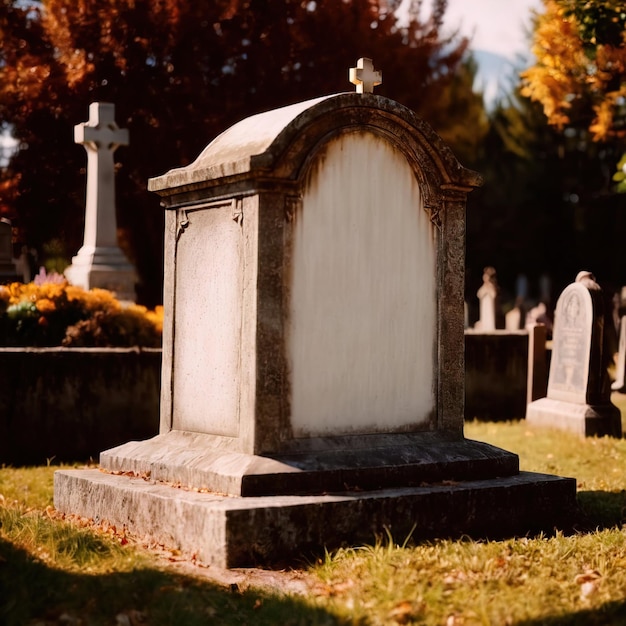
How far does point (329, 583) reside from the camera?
496 centimetres

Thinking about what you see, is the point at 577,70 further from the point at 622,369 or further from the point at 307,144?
the point at 307,144

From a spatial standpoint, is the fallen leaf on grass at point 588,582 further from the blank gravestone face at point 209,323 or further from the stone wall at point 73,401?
the stone wall at point 73,401

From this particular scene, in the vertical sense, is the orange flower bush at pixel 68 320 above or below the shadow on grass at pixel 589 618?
above

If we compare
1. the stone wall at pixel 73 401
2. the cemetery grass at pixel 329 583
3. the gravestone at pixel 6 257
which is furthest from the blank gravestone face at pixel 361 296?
the gravestone at pixel 6 257

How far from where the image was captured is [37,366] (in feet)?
30.3

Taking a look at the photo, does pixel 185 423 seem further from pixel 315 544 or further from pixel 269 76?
pixel 269 76

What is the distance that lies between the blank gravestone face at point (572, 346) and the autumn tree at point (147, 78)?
33.0 feet

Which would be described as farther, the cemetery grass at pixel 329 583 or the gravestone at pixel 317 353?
the gravestone at pixel 317 353

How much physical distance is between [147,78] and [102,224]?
599 cm

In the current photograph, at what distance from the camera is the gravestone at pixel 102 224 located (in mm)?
15062

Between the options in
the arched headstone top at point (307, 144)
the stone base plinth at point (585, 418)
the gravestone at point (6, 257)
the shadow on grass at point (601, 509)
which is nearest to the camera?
the arched headstone top at point (307, 144)

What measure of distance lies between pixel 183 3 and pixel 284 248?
15.1 meters

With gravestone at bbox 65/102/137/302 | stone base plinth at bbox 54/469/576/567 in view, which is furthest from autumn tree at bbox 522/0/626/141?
stone base plinth at bbox 54/469/576/567

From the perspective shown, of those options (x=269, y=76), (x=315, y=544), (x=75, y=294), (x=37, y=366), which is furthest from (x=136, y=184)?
(x=315, y=544)
